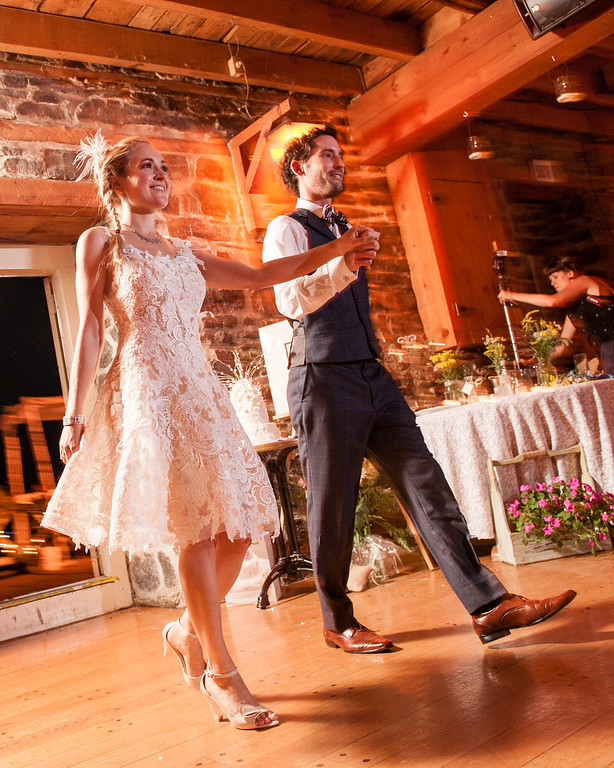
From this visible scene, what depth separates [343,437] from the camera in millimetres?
2473

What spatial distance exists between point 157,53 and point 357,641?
354 cm

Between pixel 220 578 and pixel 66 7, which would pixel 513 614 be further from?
pixel 66 7

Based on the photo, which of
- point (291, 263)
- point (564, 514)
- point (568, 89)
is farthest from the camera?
point (568, 89)

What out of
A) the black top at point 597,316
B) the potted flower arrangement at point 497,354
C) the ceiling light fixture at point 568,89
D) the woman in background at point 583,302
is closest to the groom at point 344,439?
the potted flower arrangement at point 497,354

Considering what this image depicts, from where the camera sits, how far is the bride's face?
7.18ft

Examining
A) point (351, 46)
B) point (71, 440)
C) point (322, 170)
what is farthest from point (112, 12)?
point (71, 440)

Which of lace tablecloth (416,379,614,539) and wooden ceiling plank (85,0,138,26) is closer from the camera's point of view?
lace tablecloth (416,379,614,539)

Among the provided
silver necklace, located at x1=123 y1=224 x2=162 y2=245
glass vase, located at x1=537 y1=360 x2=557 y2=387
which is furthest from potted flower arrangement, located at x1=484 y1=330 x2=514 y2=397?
silver necklace, located at x1=123 y1=224 x2=162 y2=245

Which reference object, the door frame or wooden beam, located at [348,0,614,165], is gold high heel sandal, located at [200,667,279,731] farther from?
wooden beam, located at [348,0,614,165]

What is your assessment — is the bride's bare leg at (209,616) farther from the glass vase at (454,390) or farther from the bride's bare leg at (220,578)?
the glass vase at (454,390)

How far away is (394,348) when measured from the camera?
531 cm

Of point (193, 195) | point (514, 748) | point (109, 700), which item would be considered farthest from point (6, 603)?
point (514, 748)

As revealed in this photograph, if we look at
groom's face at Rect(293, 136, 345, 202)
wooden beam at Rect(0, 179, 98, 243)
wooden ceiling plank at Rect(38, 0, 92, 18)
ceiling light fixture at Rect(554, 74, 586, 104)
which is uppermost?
wooden ceiling plank at Rect(38, 0, 92, 18)

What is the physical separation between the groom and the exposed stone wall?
5.65ft
